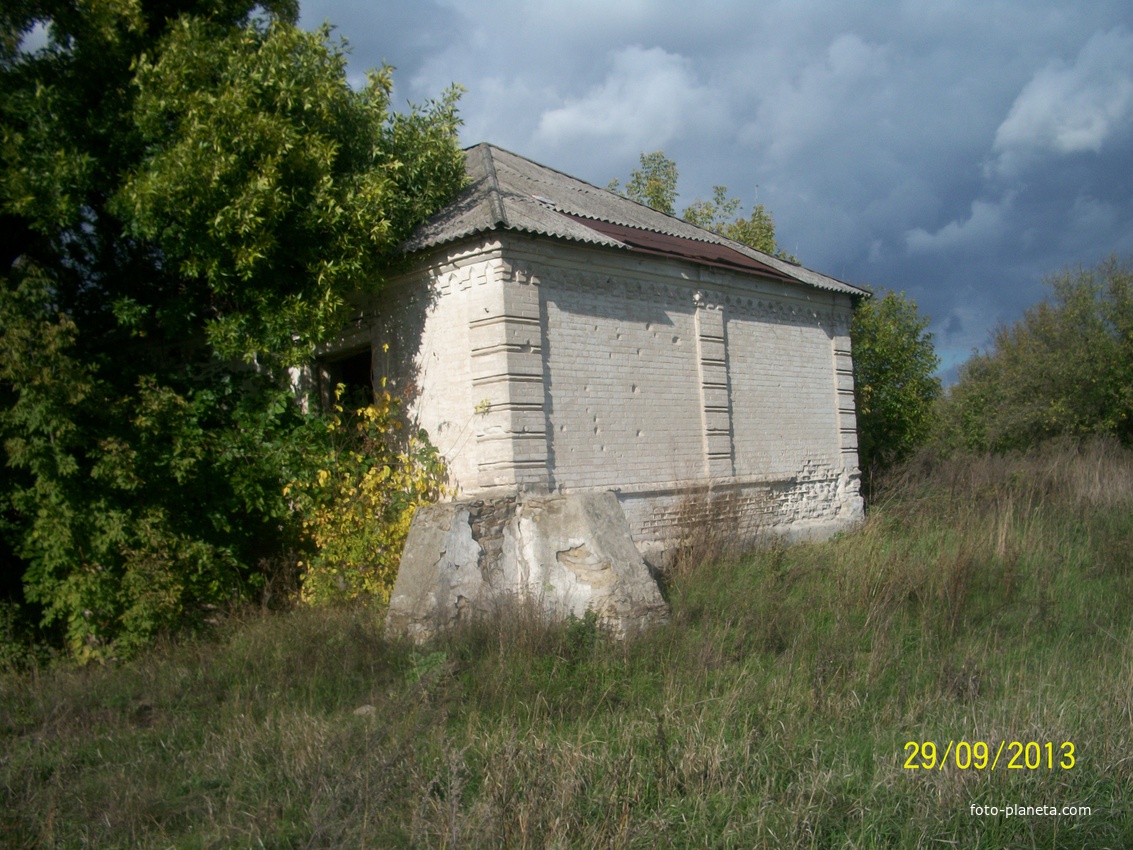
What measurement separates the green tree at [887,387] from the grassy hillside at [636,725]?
8.54 m

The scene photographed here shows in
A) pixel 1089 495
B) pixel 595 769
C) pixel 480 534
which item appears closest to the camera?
pixel 595 769

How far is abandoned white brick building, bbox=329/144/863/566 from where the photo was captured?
9.82m

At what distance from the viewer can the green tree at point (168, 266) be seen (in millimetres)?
8383

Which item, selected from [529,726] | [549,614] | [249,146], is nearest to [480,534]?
[549,614]

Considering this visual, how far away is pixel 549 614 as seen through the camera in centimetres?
806

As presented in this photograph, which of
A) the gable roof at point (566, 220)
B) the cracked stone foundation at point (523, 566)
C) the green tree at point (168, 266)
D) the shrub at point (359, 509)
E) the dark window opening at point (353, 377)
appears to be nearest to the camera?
the cracked stone foundation at point (523, 566)

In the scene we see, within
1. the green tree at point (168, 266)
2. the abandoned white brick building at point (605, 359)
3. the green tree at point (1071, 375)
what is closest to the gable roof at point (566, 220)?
the abandoned white brick building at point (605, 359)

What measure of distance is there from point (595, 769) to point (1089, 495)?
12.6 m

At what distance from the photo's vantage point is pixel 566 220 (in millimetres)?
10859

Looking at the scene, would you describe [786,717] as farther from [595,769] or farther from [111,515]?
[111,515]

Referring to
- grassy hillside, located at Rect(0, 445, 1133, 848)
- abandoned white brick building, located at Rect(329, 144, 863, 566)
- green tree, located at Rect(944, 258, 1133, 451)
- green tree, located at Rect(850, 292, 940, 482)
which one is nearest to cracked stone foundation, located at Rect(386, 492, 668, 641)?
grassy hillside, located at Rect(0, 445, 1133, 848)

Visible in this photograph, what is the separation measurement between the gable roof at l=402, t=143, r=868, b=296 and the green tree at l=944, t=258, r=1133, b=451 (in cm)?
931

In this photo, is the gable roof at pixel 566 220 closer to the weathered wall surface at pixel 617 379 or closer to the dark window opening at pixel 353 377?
the weathered wall surface at pixel 617 379

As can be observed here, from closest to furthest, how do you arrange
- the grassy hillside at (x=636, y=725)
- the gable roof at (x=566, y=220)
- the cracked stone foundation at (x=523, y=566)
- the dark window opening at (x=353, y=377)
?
the grassy hillside at (x=636, y=725), the cracked stone foundation at (x=523, y=566), the gable roof at (x=566, y=220), the dark window opening at (x=353, y=377)
